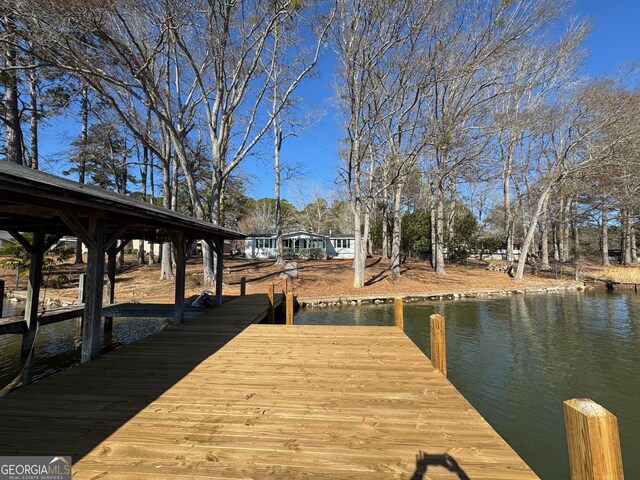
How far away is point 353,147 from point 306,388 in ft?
47.3

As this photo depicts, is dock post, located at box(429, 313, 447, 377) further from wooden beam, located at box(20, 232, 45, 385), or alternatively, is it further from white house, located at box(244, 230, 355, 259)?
white house, located at box(244, 230, 355, 259)

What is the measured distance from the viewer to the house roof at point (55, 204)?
9.39ft

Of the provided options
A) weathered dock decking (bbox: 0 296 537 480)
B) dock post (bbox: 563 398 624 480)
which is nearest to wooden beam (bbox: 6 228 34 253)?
weathered dock decking (bbox: 0 296 537 480)

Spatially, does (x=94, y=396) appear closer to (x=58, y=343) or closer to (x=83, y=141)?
(x=58, y=343)

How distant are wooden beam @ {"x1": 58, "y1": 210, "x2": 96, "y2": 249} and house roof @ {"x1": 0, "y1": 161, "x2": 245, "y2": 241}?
56mm

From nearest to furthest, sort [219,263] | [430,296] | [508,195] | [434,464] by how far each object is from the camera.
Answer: [434,464]
[219,263]
[430,296]
[508,195]

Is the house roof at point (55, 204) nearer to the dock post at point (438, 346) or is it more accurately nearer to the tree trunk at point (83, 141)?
the dock post at point (438, 346)

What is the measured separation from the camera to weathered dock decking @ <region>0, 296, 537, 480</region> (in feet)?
7.22

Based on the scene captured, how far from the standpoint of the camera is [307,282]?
659 inches

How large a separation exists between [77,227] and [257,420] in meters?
3.38

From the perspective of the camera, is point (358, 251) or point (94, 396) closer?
point (94, 396)

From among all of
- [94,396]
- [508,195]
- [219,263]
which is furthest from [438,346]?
[508,195]

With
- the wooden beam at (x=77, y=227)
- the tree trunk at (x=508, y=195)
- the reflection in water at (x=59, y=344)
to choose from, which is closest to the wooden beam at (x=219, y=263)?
the reflection in water at (x=59, y=344)

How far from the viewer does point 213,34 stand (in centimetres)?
1251
